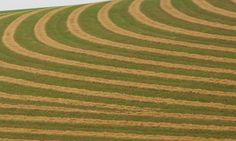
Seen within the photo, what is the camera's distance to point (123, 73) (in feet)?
A: 81.6

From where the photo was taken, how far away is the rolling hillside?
Answer: 20.4 m

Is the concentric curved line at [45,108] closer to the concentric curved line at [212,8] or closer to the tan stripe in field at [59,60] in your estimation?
the tan stripe in field at [59,60]

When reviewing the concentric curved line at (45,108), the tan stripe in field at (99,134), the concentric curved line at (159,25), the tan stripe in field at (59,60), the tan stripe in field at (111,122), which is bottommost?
the tan stripe in field at (99,134)

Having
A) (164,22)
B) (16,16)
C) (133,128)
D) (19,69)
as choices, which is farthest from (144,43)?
(16,16)

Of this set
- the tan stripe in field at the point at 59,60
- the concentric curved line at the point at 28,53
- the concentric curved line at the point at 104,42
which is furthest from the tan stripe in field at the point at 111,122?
the concentric curved line at the point at 104,42

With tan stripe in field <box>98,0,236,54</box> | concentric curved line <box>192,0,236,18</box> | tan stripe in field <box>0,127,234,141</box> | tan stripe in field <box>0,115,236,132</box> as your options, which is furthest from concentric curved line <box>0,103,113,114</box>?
concentric curved line <box>192,0,236,18</box>

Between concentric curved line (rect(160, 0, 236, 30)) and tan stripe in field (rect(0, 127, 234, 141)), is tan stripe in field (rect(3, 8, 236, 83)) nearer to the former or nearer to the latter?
concentric curved line (rect(160, 0, 236, 30))

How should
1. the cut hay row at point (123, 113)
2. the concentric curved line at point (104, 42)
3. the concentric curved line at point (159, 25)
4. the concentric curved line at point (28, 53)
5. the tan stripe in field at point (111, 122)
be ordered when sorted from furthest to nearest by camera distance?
the concentric curved line at point (159, 25) < the concentric curved line at point (104, 42) < the concentric curved line at point (28, 53) < the cut hay row at point (123, 113) < the tan stripe in field at point (111, 122)

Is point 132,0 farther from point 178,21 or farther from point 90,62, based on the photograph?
point 90,62

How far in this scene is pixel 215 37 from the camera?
2778cm

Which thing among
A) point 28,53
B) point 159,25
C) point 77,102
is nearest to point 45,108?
point 77,102

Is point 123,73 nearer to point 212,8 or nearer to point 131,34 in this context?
point 131,34

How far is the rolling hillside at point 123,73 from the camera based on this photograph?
66.8 feet

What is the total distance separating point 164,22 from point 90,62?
6.03m
